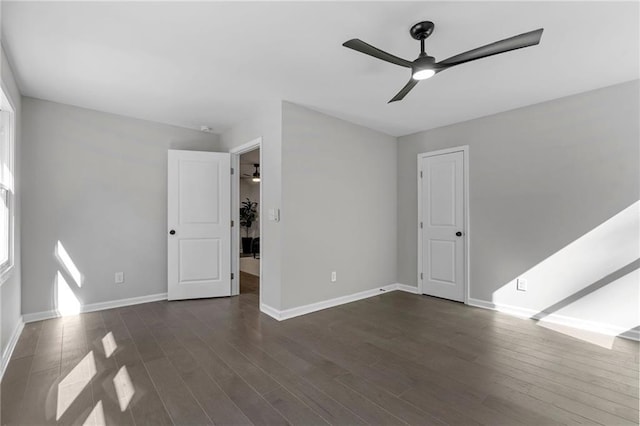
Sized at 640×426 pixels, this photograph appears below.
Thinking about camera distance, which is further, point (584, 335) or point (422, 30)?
point (584, 335)

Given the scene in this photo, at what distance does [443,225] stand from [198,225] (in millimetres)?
3506

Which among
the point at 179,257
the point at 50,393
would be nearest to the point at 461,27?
the point at 50,393

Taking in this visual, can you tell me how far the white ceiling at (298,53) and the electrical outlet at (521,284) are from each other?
2.08m

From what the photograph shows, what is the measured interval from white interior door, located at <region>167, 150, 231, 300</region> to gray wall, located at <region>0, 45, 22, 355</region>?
4.86ft

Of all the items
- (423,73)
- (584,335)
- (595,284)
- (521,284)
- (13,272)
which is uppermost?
(423,73)

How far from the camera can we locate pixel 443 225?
175 inches

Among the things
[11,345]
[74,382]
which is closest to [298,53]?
[74,382]

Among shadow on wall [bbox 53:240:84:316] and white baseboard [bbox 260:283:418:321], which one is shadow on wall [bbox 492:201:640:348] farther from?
shadow on wall [bbox 53:240:84:316]

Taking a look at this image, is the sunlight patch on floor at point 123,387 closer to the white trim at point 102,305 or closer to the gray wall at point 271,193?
the gray wall at point 271,193

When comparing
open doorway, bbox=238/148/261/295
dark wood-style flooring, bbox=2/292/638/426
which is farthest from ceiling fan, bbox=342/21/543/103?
open doorway, bbox=238/148/261/295

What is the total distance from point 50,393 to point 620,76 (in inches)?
211

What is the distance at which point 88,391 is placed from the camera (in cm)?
206

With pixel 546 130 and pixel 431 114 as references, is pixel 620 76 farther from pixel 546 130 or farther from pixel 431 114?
pixel 431 114

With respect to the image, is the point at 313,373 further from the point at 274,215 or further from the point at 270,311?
the point at 274,215
